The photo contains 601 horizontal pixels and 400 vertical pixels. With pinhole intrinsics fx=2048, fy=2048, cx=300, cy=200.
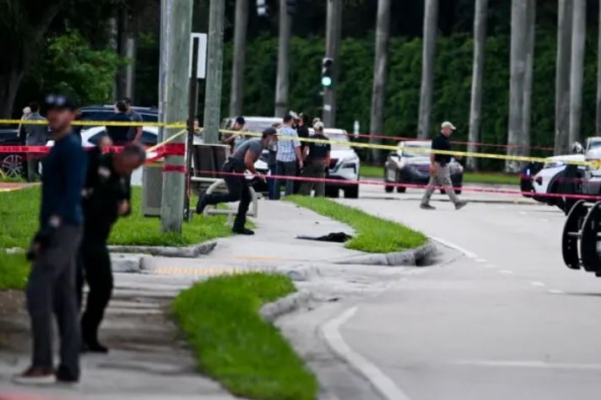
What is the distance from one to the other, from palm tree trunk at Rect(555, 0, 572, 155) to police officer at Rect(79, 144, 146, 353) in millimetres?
55237

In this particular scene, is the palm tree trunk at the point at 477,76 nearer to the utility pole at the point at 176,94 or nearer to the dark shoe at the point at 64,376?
the utility pole at the point at 176,94

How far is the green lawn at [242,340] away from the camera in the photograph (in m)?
12.6

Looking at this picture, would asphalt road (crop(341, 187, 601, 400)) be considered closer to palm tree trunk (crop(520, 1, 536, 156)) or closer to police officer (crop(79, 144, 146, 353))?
police officer (crop(79, 144, 146, 353))

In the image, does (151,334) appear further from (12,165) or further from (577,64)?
(577,64)


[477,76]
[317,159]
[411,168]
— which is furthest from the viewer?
[477,76]

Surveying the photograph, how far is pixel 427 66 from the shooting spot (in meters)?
80.4

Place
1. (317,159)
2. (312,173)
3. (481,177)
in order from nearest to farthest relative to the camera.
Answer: (317,159) → (312,173) → (481,177)

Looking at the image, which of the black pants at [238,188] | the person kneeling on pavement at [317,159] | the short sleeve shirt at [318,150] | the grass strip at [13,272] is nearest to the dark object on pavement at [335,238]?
the black pants at [238,188]

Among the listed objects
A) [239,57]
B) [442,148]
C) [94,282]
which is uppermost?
[239,57]

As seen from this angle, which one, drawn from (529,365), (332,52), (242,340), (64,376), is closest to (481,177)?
(332,52)

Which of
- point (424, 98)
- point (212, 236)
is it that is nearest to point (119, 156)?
point (212, 236)

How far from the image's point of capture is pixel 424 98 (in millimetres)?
81188

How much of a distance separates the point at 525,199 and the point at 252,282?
1344 inches

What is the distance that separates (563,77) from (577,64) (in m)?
1.92
